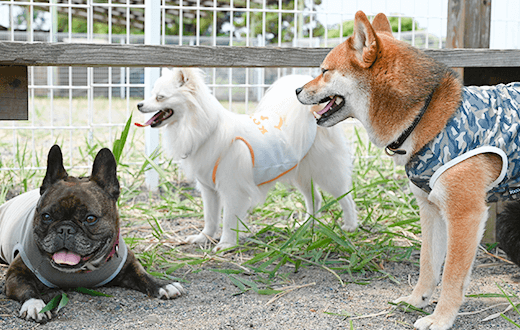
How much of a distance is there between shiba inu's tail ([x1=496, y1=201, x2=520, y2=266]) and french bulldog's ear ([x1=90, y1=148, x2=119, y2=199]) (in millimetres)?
1794

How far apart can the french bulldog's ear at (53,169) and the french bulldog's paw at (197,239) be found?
1079 millimetres

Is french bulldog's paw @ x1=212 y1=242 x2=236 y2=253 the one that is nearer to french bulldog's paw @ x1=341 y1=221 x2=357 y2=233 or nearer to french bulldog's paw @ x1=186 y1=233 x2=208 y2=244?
french bulldog's paw @ x1=186 y1=233 x2=208 y2=244

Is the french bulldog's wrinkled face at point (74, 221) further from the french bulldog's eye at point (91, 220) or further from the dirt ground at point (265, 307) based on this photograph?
the dirt ground at point (265, 307)

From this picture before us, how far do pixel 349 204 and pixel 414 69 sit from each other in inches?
57.9

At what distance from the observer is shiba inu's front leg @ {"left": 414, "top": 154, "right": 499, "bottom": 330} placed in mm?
1685

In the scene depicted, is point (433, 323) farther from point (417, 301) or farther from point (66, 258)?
point (66, 258)

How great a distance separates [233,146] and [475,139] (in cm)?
141

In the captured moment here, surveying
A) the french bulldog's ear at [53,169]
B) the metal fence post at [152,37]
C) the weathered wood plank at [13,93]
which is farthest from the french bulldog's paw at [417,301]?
the metal fence post at [152,37]

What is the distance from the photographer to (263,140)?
288 cm

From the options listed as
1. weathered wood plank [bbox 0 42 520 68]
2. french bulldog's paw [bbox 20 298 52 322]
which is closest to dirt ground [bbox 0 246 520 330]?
french bulldog's paw [bbox 20 298 52 322]

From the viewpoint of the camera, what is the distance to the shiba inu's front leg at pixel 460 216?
168cm

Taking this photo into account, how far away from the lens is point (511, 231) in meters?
2.29

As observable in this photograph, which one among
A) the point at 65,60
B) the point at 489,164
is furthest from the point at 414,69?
the point at 65,60

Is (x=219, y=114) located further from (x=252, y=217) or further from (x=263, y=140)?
(x=252, y=217)
